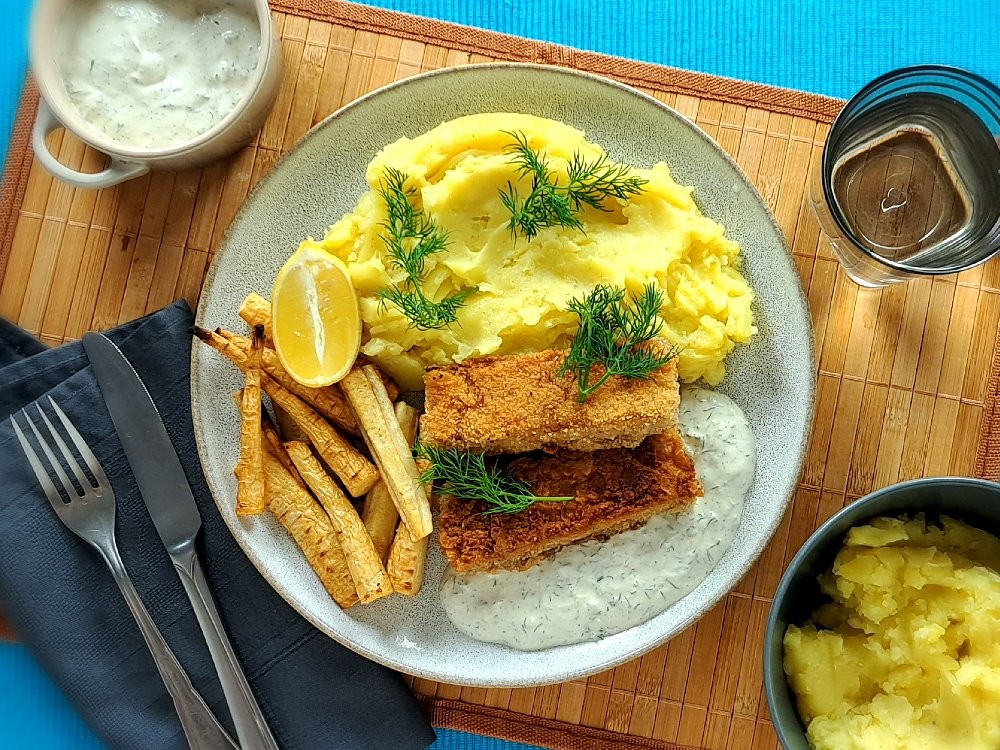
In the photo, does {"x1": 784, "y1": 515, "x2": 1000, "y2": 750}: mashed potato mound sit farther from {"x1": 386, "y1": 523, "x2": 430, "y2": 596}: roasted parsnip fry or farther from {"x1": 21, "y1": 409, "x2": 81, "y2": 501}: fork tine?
{"x1": 21, "y1": 409, "x2": 81, "y2": 501}: fork tine

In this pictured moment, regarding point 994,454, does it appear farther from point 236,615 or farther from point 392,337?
point 236,615

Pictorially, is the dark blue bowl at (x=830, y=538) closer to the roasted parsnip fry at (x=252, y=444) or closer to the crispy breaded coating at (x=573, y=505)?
the crispy breaded coating at (x=573, y=505)

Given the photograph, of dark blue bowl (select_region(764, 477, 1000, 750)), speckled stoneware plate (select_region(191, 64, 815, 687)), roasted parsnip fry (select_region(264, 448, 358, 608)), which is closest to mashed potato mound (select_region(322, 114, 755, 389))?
speckled stoneware plate (select_region(191, 64, 815, 687))

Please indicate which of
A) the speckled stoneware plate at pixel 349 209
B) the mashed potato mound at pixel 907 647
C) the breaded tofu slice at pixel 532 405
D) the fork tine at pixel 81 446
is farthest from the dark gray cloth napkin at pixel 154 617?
the mashed potato mound at pixel 907 647

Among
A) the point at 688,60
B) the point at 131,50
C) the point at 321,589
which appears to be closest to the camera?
the point at 131,50

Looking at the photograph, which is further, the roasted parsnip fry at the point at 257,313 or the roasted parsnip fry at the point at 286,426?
the roasted parsnip fry at the point at 286,426

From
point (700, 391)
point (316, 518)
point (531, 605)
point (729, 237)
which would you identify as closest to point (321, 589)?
point (316, 518)

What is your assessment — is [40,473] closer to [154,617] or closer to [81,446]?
[81,446]
